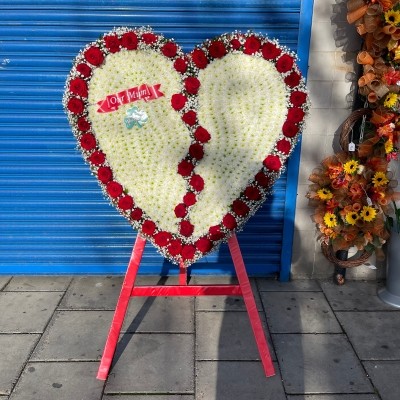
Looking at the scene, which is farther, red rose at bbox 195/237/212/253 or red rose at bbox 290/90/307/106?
red rose at bbox 195/237/212/253

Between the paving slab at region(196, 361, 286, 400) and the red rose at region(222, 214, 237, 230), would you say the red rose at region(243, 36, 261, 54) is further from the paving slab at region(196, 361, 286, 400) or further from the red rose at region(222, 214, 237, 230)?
the paving slab at region(196, 361, 286, 400)

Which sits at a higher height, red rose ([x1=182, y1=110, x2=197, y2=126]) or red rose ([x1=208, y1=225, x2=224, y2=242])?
red rose ([x1=182, y1=110, x2=197, y2=126])

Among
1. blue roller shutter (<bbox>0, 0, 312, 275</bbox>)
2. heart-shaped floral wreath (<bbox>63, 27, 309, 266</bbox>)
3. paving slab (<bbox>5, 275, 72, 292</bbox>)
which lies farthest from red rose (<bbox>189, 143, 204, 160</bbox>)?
paving slab (<bbox>5, 275, 72, 292</bbox>)

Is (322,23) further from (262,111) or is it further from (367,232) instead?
(367,232)

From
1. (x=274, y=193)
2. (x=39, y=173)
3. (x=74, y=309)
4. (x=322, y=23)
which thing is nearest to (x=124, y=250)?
(x=74, y=309)

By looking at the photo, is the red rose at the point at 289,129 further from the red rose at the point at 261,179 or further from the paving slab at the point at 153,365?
the paving slab at the point at 153,365

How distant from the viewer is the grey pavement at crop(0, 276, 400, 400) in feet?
10.4

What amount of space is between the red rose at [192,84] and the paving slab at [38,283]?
2.42 m

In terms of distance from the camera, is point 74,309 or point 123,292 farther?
point 74,309

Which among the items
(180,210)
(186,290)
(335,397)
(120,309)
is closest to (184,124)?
(180,210)

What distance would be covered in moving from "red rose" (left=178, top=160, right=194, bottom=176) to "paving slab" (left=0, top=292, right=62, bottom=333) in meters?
1.84

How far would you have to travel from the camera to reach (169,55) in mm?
2883

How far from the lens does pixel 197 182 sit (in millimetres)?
2990

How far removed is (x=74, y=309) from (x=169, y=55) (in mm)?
2350
